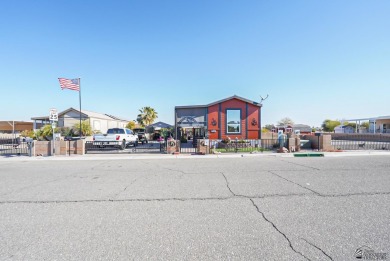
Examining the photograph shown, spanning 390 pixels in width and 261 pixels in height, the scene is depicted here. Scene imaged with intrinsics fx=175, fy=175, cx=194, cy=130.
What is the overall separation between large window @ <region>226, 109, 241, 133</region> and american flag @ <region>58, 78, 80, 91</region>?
14216 millimetres

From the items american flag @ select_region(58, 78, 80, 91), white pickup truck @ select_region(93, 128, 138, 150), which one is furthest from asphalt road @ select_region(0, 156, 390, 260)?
american flag @ select_region(58, 78, 80, 91)

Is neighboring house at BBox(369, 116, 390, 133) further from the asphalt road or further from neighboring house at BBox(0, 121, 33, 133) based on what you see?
neighboring house at BBox(0, 121, 33, 133)

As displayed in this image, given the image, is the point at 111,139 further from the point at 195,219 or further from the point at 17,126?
the point at 17,126

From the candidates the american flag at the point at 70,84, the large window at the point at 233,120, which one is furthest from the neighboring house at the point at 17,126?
the large window at the point at 233,120

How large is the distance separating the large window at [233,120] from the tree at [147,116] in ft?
104

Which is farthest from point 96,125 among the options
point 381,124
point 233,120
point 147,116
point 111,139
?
point 381,124

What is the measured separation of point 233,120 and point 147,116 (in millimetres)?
32339

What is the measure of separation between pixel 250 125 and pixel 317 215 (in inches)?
612

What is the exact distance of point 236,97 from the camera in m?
18.5

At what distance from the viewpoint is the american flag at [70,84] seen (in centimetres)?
1440

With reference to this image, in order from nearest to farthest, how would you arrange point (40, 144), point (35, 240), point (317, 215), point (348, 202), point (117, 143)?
point (35, 240)
point (317, 215)
point (348, 202)
point (40, 144)
point (117, 143)

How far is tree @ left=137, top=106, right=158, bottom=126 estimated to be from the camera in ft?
152

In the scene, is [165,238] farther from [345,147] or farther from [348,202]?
[345,147]

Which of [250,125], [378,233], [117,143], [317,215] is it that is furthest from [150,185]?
[250,125]
